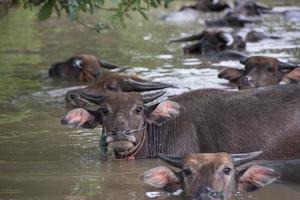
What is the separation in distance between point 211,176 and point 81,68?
7.31m

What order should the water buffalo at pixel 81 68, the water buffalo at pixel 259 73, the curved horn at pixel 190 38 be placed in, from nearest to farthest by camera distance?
the water buffalo at pixel 259 73
the water buffalo at pixel 81 68
the curved horn at pixel 190 38

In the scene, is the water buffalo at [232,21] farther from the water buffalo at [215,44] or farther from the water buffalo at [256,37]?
the water buffalo at [215,44]

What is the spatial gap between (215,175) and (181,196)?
40 cm

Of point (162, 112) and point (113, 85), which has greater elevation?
point (162, 112)

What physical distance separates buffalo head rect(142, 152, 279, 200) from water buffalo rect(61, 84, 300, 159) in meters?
1.12

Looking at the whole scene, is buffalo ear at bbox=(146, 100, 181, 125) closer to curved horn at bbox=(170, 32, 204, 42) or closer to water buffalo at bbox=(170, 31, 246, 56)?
water buffalo at bbox=(170, 31, 246, 56)

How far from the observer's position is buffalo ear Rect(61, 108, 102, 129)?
7.95 m

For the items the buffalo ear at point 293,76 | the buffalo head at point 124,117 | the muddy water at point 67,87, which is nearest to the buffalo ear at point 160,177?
the muddy water at point 67,87

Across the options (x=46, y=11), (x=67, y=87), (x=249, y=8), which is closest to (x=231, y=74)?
(x=46, y=11)

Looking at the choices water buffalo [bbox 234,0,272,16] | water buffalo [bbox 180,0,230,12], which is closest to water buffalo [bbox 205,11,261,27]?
water buffalo [bbox 234,0,272,16]

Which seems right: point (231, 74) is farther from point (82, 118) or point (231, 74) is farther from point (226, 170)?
point (226, 170)

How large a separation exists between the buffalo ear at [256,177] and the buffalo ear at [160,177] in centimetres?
52

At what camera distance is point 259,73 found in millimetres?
11203

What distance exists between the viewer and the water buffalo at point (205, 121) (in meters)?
7.81
